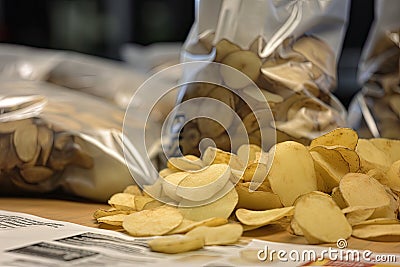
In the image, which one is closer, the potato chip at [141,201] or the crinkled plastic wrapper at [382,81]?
the potato chip at [141,201]

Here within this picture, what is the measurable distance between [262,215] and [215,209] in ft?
0.13

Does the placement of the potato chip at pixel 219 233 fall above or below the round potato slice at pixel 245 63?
below

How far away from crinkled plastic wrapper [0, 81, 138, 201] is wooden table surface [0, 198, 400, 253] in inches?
0.8

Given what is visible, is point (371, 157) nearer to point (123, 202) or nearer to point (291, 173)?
point (291, 173)

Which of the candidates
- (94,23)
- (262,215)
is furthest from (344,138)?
(94,23)

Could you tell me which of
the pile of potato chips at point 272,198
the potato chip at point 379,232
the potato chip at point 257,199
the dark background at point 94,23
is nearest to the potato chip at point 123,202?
the pile of potato chips at point 272,198

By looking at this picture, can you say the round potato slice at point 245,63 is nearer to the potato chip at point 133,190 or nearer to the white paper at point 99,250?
the potato chip at point 133,190

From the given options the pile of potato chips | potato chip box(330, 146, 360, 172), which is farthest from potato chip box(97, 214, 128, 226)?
potato chip box(330, 146, 360, 172)

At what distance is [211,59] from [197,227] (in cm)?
28

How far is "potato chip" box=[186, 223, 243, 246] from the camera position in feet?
1.73

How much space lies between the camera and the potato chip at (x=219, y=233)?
0.53 m

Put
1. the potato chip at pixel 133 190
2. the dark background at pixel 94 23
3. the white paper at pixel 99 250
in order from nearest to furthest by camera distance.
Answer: the white paper at pixel 99 250 < the potato chip at pixel 133 190 < the dark background at pixel 94 23

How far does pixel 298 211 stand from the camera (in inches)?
21.5

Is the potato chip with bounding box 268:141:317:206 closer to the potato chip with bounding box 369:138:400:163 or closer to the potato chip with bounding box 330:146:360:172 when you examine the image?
the potato chip with bounding box 330:146:360:172
